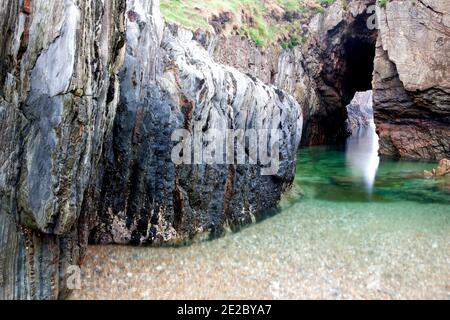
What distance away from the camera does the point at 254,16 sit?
91.2 feet

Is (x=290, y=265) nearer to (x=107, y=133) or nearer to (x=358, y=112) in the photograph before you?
(x=107, y=133)

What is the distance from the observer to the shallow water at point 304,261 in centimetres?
669

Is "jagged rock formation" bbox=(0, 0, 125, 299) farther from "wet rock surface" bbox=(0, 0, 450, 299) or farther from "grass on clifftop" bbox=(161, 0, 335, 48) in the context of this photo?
"grass on clifftop" bbox=(161, 0, 335, 48)

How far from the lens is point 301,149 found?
33.2 metres

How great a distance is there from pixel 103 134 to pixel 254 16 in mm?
23994

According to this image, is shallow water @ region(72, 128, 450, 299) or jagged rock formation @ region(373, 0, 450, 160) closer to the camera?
shallow water @ region(72, 128, 450, 299)

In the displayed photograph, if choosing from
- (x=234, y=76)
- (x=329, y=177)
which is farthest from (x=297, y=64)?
(x=234, y=76)

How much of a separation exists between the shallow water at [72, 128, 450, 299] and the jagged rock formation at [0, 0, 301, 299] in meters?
0.81

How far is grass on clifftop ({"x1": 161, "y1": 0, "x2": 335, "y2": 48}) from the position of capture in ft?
72.0

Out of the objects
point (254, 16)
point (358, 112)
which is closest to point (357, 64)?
point (254, 16)

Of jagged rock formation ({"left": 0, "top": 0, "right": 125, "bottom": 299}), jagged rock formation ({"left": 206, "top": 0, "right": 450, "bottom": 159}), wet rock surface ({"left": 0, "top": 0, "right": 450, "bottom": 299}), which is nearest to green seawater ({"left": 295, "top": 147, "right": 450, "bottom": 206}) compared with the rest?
wet rock surface ({"left": 0, "top": 0, "right": 450, "bottom": 299})

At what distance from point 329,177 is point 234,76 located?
1073 centimetres
